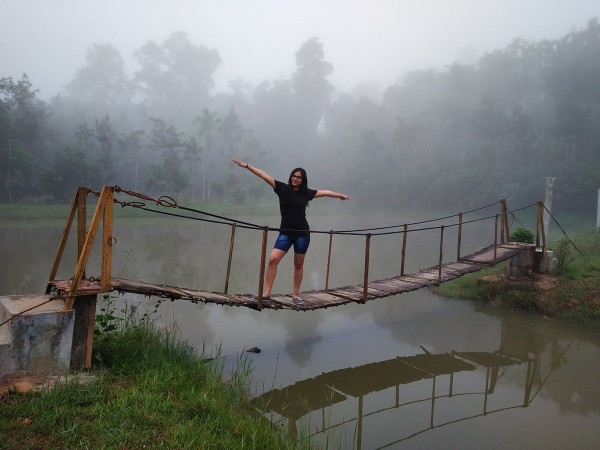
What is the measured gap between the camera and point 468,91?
49.2 m

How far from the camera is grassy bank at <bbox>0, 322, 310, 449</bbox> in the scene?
2.64 m

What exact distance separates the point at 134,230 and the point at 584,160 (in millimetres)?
31850

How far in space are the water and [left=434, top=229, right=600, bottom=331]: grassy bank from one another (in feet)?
1.13

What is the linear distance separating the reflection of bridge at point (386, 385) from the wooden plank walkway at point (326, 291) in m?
0.94

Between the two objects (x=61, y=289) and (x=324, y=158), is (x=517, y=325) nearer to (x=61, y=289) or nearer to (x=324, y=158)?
(x=61, y=289)

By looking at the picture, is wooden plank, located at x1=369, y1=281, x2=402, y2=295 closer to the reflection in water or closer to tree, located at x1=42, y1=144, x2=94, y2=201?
the reflection in water

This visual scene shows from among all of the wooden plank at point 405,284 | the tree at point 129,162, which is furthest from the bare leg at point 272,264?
the tree at point 129,162

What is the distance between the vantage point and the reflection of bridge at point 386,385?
4.29 meters

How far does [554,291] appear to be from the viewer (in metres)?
7.74

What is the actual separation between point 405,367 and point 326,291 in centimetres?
147

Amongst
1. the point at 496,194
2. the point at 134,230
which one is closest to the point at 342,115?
the point at 496,194

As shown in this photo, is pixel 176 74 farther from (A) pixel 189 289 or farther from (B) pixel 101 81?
(A) pixel 189 289

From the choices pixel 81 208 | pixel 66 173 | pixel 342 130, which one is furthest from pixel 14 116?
pixel 342 130

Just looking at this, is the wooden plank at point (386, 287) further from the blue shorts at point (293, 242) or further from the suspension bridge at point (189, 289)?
the blue shorts at point (293, 242)
